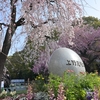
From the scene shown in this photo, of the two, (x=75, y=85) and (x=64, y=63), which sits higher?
(x=64, y=63)

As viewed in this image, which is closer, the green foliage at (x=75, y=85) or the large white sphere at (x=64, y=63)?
the green foliage at (x=75, y=85)

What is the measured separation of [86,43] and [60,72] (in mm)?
16340

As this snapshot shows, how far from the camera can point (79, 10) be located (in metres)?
9.07

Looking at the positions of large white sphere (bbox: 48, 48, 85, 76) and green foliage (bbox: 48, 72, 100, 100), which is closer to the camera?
green foliage (bbox: 48, 72, 100, 100)

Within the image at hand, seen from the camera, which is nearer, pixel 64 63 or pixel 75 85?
pixel 75 85

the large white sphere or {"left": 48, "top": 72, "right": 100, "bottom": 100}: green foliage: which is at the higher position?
the large white sphere

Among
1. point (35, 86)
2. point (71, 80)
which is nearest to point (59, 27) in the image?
point (35, 86)

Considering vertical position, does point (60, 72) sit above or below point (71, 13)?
below

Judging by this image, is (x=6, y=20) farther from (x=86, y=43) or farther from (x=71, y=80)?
(x=86, y=43)

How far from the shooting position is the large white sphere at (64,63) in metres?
9.38

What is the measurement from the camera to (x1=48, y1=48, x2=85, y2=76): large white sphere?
9383 mm

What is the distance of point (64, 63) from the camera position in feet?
31.0

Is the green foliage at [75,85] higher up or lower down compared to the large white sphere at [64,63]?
lower down

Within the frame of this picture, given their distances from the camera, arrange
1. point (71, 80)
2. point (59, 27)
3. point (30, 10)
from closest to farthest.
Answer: point (71, 80)
point (30, 10)
point (59, 27)
